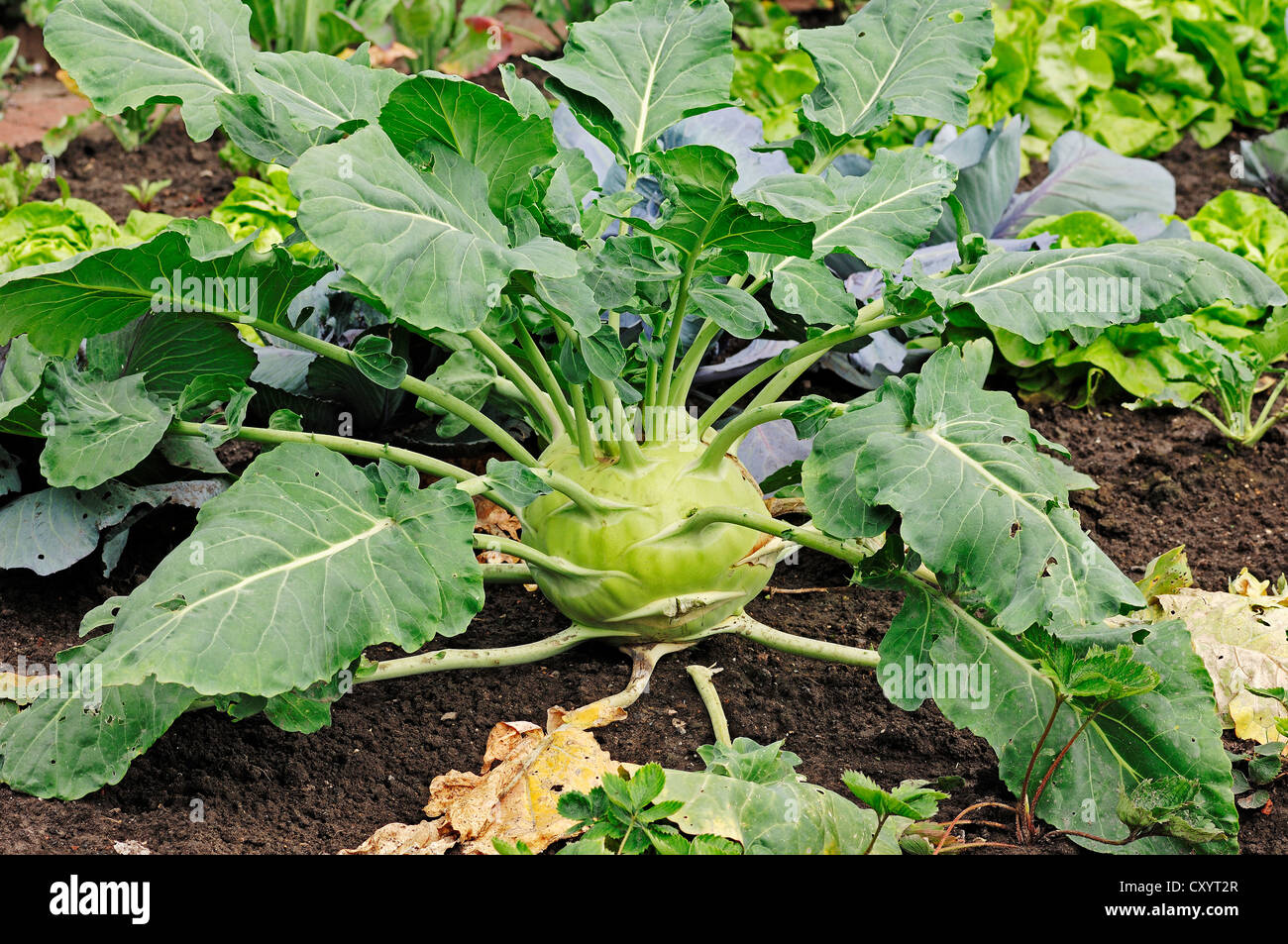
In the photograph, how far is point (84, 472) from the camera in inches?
85.1

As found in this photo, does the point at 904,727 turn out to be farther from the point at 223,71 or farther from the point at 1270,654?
the point at 223,71

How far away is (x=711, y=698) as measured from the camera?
224 cm

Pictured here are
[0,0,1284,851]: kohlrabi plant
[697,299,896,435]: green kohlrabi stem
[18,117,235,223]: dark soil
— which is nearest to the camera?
[0,0,1284,851]: kohlrabi plant

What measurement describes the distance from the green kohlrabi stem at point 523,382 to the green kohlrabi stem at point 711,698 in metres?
0.54

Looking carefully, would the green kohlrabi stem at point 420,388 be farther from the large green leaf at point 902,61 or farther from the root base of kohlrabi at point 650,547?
the large green leaf at point 902,61

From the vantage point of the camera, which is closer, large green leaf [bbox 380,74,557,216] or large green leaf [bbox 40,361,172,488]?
large green leaf [bbox 380,74,557,216]

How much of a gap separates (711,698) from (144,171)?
3.41 m

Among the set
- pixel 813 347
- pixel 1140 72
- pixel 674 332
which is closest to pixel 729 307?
pixel 674 332

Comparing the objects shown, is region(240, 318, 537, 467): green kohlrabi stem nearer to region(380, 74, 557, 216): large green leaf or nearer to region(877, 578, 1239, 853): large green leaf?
region(380, 74, 557, 216): large green leaf

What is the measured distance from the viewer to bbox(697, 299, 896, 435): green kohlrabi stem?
2176 millimetres

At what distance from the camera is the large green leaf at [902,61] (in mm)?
2414

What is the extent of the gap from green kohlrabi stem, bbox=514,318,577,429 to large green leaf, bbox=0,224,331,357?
1.17 ft

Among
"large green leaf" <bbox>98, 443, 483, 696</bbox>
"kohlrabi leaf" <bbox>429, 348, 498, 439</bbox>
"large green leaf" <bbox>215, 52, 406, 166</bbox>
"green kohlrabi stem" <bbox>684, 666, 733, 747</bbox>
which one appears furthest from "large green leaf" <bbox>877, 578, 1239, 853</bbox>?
"large green leaf" <bbox>215, 52, 406, 166</bbox>

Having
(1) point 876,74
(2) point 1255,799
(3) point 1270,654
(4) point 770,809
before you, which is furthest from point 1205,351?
(4) point 770,809
